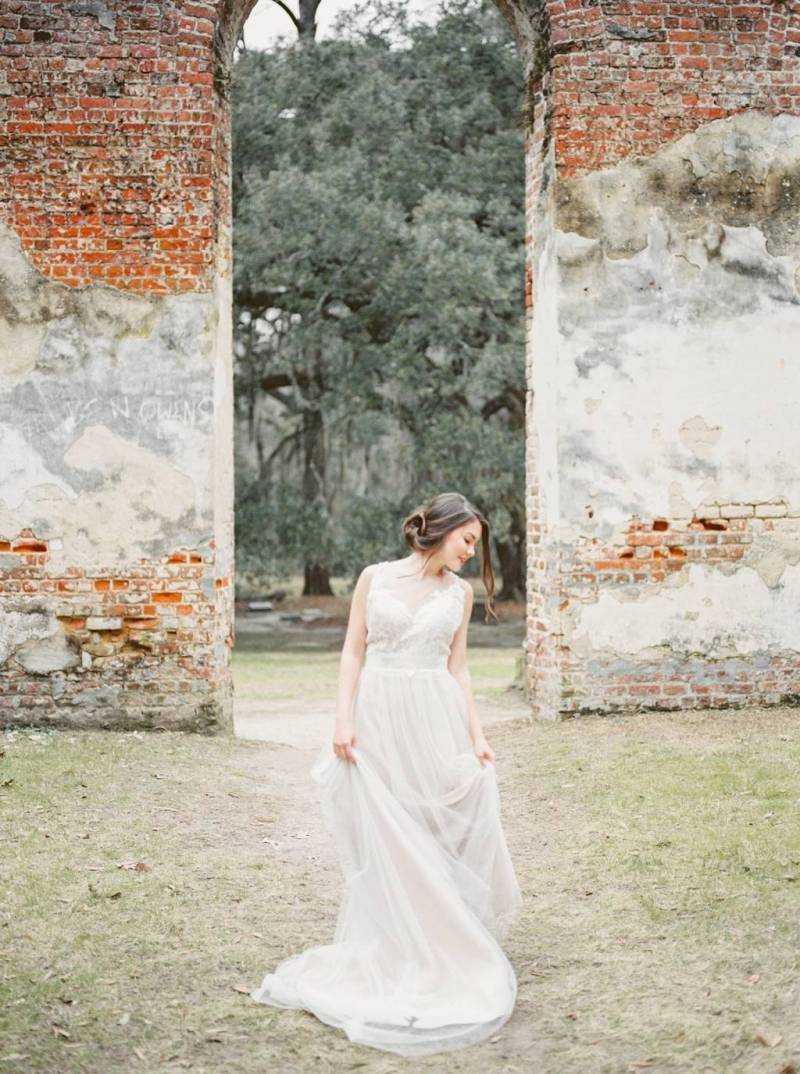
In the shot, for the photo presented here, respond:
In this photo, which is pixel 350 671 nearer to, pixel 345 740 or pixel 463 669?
pixel 345 740

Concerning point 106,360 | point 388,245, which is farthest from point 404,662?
point 388,245

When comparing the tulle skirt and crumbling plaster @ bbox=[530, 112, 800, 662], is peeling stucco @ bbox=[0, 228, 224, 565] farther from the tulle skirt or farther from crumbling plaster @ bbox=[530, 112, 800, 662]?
the tulle skirt

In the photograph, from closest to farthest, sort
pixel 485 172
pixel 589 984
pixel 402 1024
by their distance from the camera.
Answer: pixel 402 1024
pixel 589 984
pixel 485 172

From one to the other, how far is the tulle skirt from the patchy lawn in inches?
4.7

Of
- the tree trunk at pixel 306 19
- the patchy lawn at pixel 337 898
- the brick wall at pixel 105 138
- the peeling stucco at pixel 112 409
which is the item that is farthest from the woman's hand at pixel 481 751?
the tree trunk at pixel 306 19

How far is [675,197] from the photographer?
27.5 ft

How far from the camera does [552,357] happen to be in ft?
27.5

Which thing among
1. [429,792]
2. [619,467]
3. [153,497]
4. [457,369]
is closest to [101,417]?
[153,497]

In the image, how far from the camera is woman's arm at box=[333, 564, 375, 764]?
168 inches

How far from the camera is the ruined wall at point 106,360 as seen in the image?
8.17m

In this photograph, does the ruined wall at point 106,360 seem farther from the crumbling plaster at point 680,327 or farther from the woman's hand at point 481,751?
the woman's hand at point 481,751

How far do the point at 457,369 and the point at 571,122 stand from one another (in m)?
10.1

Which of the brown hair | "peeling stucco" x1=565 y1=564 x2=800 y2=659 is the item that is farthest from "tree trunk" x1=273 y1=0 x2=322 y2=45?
the brown hair

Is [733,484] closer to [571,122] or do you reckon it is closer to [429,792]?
[571,122]
